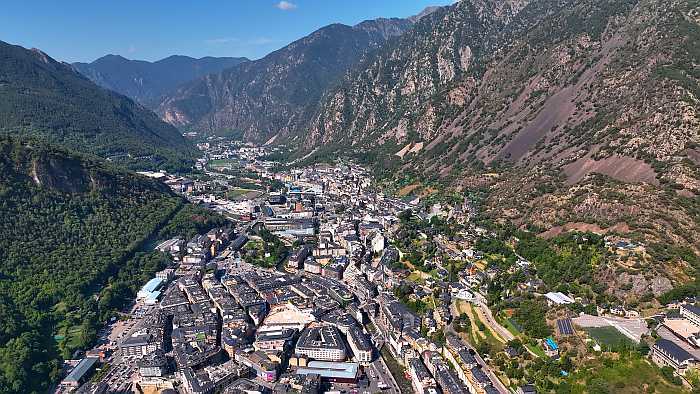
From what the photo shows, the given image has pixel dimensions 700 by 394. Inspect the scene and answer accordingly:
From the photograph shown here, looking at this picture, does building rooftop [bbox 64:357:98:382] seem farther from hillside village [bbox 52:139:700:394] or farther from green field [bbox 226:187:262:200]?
green field [bbox 226:187:262:200]

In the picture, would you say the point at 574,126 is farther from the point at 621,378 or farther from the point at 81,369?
the point at 81,369

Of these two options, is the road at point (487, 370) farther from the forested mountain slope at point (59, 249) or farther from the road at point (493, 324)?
the forested mountain slope at point (59, 249)

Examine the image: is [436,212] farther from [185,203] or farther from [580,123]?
[185,203]

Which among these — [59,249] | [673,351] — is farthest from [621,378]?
[59,249]

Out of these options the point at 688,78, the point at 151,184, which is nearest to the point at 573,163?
the point at 688,78

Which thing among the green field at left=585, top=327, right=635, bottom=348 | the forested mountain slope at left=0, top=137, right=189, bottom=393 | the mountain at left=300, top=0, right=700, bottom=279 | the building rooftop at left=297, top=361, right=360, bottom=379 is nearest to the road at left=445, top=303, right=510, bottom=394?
the green field at left=585, top=327, right=635, bottom=348
